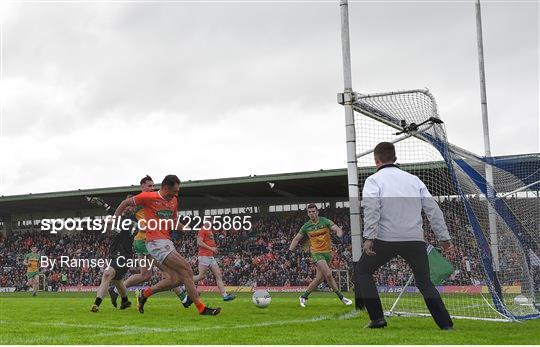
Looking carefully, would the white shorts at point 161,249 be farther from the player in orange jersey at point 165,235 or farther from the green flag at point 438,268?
the green flag at point 438,268

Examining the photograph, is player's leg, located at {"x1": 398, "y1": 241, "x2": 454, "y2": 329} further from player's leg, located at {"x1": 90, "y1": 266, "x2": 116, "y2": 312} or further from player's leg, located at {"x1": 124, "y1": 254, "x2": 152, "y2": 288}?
player's leg, located at {"x1": 90, "y1": 266, "x2": 116, "y2": 312}

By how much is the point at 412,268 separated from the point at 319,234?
6.48 metres

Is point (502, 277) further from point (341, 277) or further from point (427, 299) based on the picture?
point (341, 277)

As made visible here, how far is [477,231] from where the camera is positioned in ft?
39.4

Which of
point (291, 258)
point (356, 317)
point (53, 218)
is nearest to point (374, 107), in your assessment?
point (356, 317)

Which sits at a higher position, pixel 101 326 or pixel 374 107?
pixel 374 107

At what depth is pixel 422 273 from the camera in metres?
8.36

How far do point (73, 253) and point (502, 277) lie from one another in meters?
38.5

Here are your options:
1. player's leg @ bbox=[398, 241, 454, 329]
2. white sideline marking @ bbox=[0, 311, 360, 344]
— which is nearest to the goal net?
white sideline marking @ bbox=[0, 311, 360, 344]

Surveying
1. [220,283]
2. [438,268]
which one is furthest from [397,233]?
[220,283]

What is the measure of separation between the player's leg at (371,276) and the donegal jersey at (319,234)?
6.13m

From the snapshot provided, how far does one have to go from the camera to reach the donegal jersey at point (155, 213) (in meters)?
11.3

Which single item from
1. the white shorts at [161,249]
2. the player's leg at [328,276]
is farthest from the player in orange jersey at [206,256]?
the white shorts at [161,249]

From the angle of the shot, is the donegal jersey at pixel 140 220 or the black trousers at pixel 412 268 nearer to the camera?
the black trousers at pixel 412 268
